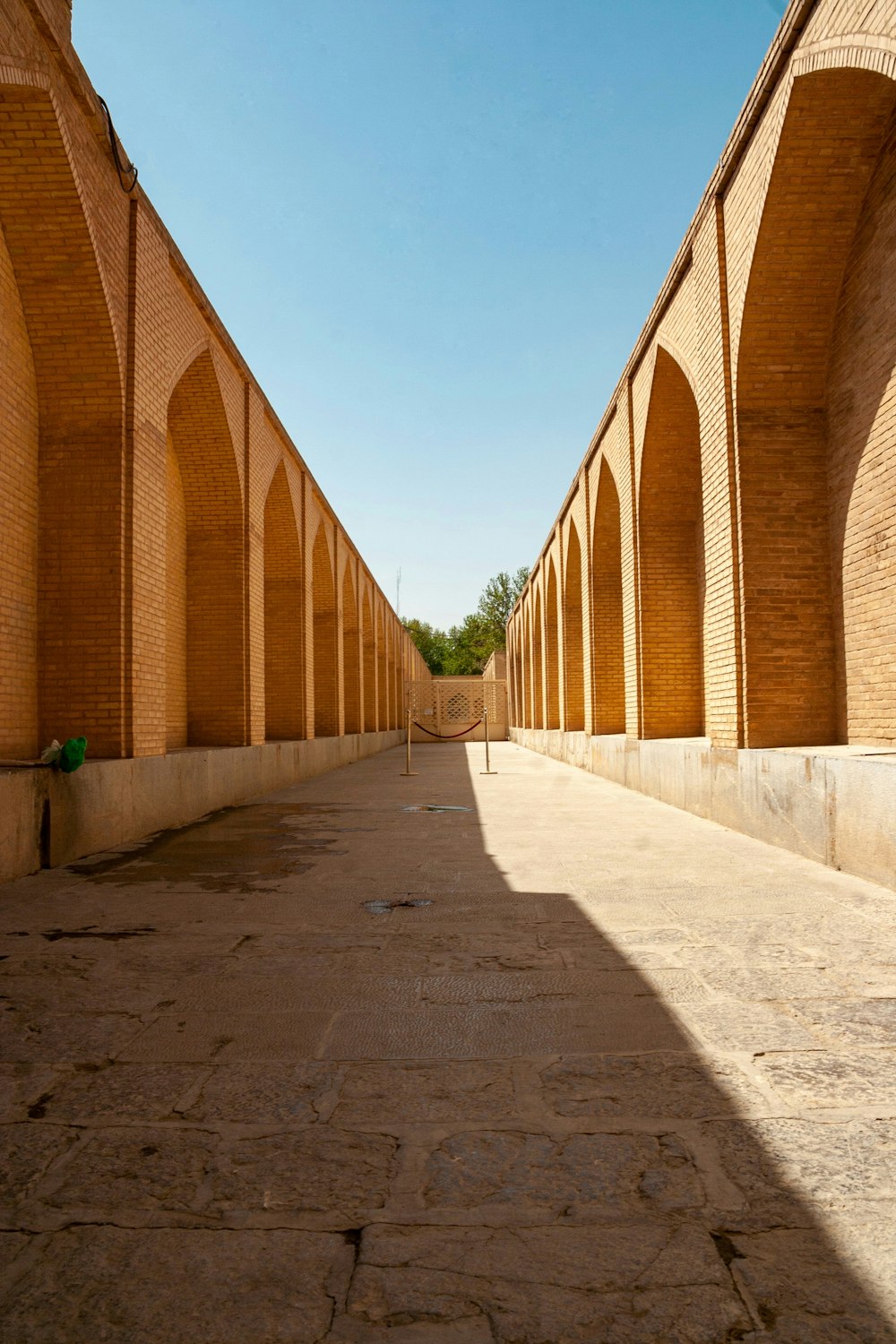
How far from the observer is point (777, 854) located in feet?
18.7

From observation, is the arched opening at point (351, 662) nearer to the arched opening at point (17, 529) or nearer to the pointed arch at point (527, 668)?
the pointed arch at point (527, 668)

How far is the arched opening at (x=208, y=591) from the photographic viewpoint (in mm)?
10617

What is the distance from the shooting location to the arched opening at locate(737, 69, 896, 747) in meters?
6.07

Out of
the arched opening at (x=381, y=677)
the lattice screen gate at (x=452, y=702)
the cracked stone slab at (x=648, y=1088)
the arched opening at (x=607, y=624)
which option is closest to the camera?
the cracked stone slab at (x=648, y=1088)

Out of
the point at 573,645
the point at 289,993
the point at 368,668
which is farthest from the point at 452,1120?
the point at 368,668

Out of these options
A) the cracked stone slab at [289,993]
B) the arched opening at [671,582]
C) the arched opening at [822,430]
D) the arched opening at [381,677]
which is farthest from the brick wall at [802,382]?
the arched opening at [381,677]

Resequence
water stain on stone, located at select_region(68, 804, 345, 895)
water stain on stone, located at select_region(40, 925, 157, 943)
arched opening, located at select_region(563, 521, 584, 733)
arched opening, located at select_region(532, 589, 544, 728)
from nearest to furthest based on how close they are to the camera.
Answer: water stain on stone, located at select_region(40, 925, 157, 943)
water stain on stone, located at select_region(68, 804, 345, 895)
arched opening, located at select_region(563, 521, 584, 733)
arched opening, located at select_region(532, 589, 544, 728)

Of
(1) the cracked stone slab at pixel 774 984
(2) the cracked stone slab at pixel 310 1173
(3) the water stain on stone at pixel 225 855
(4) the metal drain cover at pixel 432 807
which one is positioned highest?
(1) the cracked stone slab at pixel 774 984

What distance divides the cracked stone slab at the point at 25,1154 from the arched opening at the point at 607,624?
41.6 ft

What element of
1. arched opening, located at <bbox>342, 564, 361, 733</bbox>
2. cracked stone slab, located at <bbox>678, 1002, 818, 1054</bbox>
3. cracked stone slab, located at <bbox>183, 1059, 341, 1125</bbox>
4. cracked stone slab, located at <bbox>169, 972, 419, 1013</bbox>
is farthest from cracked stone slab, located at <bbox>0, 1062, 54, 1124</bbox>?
arched opening, located at <bbox>342, 564, 361, 733</bbox>

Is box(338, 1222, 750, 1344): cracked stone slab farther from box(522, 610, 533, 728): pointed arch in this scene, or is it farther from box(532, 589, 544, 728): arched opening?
box(522, 610, 533, 728): pointed arch

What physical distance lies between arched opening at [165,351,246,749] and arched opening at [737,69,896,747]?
6.11 meters

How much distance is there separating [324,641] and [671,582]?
29.7 ft

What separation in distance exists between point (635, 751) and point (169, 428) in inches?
259
